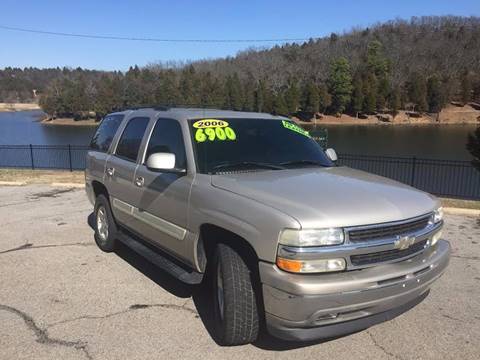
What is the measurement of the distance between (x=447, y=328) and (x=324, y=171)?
1.75m

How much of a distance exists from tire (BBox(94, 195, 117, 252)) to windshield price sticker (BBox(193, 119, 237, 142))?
7.29 feet

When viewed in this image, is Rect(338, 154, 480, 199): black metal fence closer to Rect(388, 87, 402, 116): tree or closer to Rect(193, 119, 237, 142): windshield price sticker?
Rect(193, 119, 237, 142): windshield price sticker

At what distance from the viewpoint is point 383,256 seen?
3330 mm

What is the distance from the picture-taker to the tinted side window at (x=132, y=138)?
544 centimetres

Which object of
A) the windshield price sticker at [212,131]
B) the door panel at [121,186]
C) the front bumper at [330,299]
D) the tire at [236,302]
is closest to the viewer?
the front bumper at [330,299]

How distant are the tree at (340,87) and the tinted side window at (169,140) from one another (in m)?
106

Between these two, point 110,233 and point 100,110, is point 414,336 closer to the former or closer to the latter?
point 110,233

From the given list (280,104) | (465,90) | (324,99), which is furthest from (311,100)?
(465,90)

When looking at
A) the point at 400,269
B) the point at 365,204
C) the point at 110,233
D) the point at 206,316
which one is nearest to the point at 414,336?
the point at 400,269

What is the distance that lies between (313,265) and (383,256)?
565mm

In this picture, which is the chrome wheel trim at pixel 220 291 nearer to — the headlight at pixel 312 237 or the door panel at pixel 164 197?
the door panel at pixel 164 197

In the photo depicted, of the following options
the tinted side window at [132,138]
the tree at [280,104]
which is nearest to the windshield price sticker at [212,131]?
the tinted side window at [132,138]

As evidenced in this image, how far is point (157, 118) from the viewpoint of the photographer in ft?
17.0

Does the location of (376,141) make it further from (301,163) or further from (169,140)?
(169,140)
